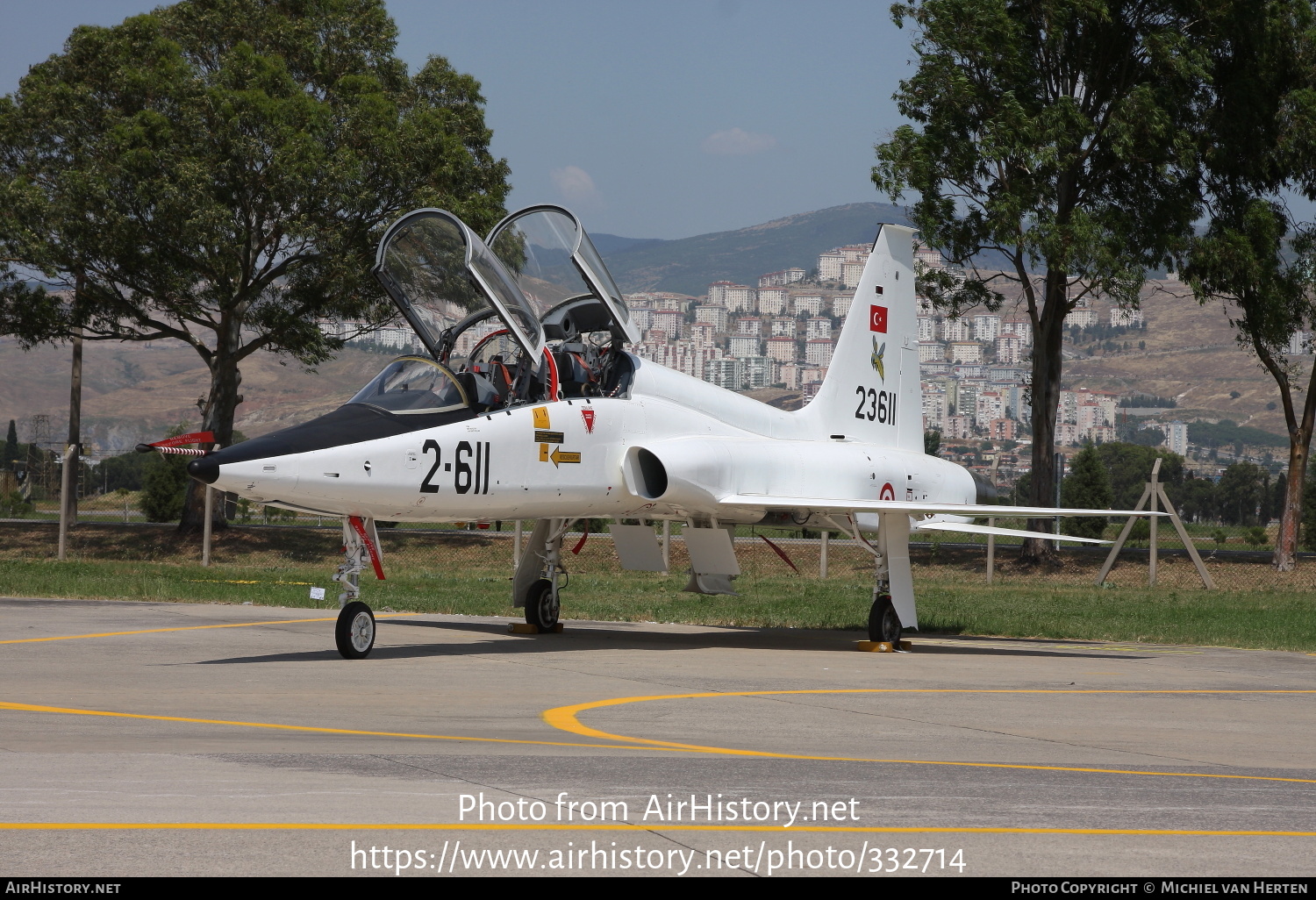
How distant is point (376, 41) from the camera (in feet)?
135

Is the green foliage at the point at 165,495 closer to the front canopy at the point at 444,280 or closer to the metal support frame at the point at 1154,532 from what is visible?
the metal support frame at the point at 1154,532

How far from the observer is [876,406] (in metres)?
20.1

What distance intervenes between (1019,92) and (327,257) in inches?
757

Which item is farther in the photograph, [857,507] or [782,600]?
[782,600]

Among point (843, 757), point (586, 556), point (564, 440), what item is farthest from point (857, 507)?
point (586, 556)

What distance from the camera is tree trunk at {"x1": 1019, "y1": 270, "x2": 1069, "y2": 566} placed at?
35625 millimetres

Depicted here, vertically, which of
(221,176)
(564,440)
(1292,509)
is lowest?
(1292,509)

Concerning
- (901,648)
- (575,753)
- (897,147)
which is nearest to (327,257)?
(897,147)

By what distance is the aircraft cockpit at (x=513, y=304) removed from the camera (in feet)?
47.1

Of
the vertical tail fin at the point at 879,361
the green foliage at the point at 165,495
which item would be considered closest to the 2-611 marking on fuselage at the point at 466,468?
the vertical tail fin at the point at 879,361

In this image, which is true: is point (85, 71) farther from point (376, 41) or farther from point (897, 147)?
point (897, 147)

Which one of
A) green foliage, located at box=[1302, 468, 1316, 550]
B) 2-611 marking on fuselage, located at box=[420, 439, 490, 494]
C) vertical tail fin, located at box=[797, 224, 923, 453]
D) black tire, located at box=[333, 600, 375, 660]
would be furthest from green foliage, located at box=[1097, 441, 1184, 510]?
black tire, located at box=[333, 600, 375, 660]

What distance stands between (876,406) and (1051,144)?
1583 cm

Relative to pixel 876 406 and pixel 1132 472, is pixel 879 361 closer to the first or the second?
pixel 876 406
